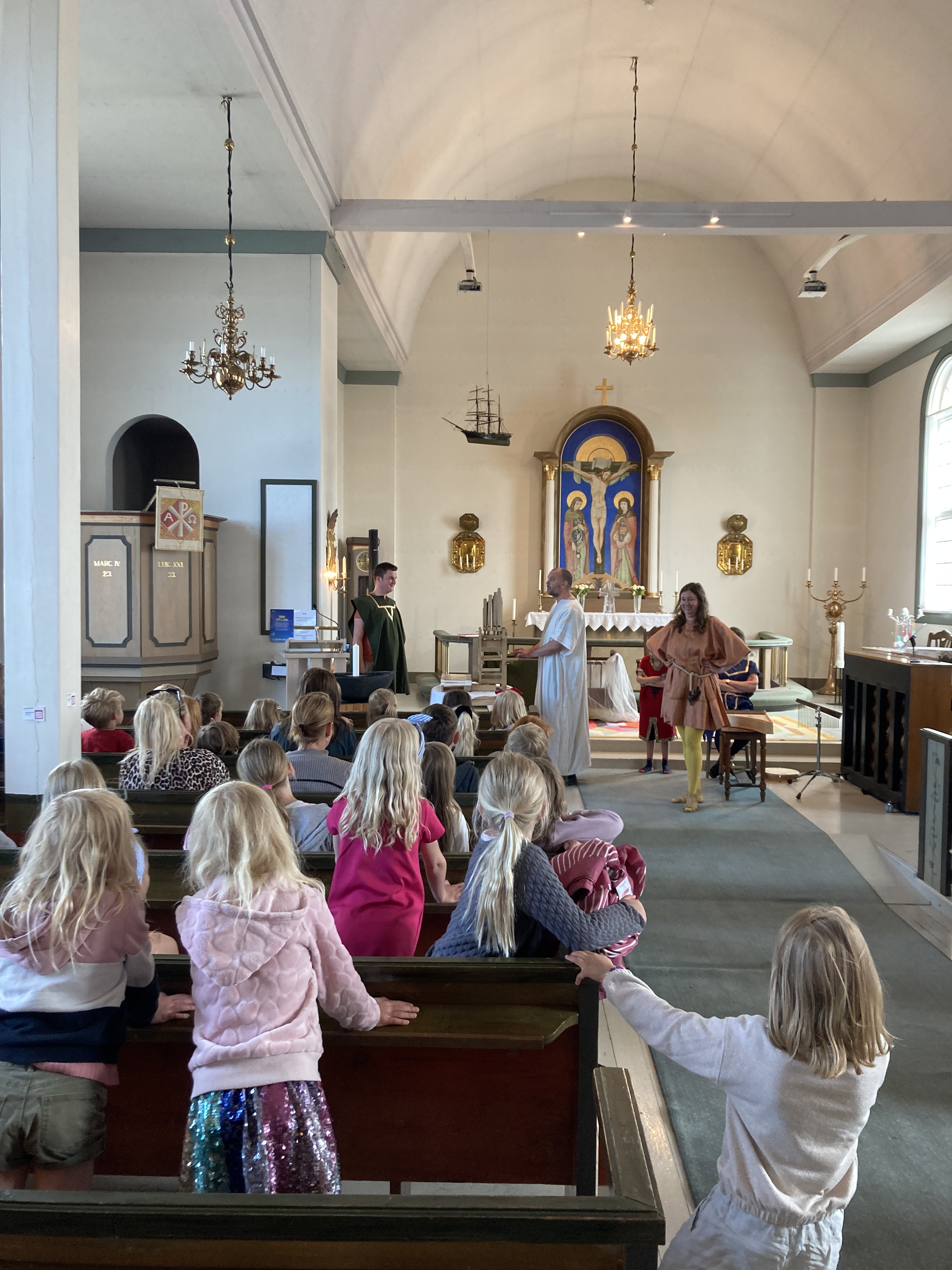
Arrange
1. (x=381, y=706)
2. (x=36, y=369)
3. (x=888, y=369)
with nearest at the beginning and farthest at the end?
(x=36, y=369), (x=381, y=706), (x=888, y=369)

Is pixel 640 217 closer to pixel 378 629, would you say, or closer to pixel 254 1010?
pixel 378 629

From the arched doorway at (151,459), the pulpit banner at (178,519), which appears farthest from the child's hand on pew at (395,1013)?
the arched doorway at (151,459)

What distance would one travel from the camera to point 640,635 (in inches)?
A: 491

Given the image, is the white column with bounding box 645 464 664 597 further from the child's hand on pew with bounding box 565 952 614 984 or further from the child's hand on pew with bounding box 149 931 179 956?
the child's hand on pew with bounding box 565 952 614 984

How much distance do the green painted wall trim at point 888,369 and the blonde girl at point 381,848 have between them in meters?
11.3

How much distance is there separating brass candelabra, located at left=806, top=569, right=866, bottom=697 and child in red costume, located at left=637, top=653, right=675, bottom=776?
571 cm

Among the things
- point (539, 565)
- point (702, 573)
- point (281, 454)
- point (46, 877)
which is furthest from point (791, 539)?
point (46, 877)

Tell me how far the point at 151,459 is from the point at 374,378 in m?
3.29

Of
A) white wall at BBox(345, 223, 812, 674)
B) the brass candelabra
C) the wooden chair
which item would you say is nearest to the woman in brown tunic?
the wooden chair

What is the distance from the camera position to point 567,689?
26.0 feet

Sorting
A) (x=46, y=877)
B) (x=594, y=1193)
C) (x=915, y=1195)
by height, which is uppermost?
(x=46, y=877)

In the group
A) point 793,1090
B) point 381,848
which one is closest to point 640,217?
point 381,848

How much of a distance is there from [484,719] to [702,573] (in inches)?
307

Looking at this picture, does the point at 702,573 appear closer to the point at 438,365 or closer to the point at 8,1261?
the point at 438,365
